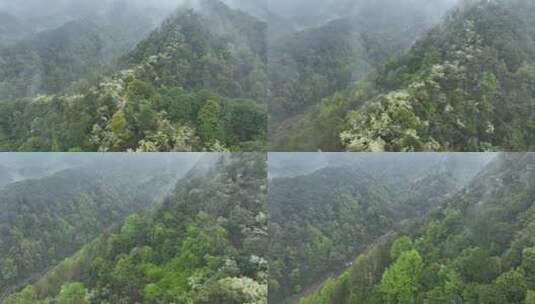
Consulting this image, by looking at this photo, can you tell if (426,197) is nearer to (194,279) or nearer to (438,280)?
(438,280)

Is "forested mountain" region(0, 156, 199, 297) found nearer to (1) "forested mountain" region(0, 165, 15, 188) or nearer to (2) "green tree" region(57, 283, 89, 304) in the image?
(1) "forested mountain" region(0, 165, 15, 188)

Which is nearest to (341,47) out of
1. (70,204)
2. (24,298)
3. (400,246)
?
(400,246)

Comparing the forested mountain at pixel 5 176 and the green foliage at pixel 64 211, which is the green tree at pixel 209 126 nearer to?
the green foliage at pixel 64 211

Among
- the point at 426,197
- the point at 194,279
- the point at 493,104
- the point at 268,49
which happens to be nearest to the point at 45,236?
the point at 194,279

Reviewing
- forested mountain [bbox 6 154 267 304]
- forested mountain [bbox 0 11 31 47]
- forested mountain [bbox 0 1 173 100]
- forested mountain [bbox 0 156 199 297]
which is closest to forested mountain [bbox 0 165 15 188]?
forested mountain [bbox 0 156 199 297]

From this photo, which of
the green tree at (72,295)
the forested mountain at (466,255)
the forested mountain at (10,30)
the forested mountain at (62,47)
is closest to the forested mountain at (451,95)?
the forested mountain at (466,255)
